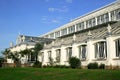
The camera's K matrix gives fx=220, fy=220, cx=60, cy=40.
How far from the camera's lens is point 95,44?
38.2 metres

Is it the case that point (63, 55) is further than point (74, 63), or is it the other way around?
point (63, 55)

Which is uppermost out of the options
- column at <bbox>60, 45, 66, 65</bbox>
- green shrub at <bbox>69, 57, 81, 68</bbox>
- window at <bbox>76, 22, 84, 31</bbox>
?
window at <bbox>76, 22, 84, 31</bbox>

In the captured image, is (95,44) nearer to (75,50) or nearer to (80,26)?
(75,50)

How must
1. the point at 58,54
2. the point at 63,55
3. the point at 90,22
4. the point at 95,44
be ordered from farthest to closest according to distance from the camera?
the point at 90,22
the point at 58,54
the point at 63,55
the point at 95,44

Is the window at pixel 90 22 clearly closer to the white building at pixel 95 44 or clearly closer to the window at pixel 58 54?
the white building at pixel 95 44

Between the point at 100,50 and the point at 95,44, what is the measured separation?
160 centimetres

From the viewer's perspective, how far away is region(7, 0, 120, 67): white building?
3397 centimetres

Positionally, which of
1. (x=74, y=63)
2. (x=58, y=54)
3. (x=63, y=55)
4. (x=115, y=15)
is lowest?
(x=74, y=63)

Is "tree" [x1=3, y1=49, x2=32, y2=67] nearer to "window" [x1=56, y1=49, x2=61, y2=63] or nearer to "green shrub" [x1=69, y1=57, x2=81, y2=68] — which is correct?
"window" [x1=56, y1=49, x2=61, y2=63]

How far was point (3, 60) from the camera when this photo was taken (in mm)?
63188

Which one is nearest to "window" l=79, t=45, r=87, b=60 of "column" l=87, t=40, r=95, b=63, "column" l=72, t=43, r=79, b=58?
"column" l=72, t=43, r=79, b=58

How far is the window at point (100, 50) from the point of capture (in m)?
36.1

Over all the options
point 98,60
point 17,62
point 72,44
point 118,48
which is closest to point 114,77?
point 118,48

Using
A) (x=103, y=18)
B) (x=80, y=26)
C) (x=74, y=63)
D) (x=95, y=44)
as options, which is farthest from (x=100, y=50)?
(x=80, y=26)
